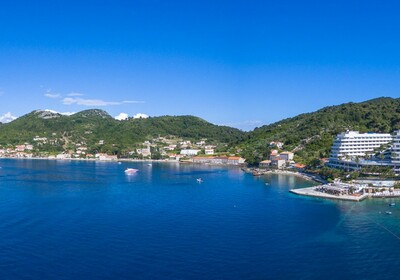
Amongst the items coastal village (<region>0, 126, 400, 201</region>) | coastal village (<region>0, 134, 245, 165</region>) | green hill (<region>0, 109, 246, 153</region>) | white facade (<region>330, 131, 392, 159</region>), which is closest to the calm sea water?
coastal village (<region>0, 126, 400, 201</region>)

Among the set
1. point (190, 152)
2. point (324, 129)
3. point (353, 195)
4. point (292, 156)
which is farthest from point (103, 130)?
point (353, 195)

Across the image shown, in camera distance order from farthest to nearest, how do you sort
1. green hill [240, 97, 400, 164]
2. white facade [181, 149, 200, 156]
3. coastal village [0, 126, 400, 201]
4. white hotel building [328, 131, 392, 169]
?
1. white facade [181, 149, 200, 156]
2. green hill [240, 97, 400, 164]
3. white hotel building [328, 131, 392, 169]
4. coastal village [0, 126, 400, 201]

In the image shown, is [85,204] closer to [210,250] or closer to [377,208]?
[210,250]

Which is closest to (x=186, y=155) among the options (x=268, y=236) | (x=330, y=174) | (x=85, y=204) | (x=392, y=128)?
(x=392, y=128)

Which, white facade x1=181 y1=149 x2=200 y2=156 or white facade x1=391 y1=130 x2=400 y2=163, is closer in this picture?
Result: white facade x1=391 y1=130 x2=400 y2=163

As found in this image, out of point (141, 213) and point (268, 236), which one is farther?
point (141, 213)

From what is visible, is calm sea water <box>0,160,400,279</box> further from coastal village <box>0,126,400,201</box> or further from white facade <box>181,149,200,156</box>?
white facade <box>181,149,200,156</box>
